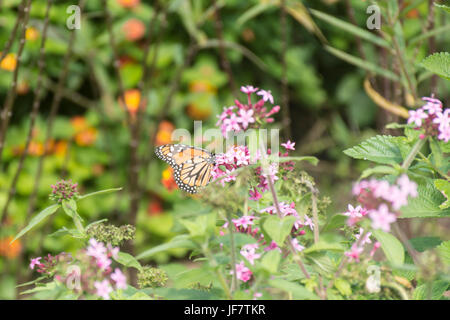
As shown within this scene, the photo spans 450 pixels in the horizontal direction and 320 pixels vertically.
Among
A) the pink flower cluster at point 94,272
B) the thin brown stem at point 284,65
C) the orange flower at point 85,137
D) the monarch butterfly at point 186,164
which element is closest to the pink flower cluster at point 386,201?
the pink flower cluster at point 94,272

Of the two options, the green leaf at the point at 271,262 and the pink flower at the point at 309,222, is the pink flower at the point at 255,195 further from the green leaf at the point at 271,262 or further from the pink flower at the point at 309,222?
the green leaf at the point at 271,262

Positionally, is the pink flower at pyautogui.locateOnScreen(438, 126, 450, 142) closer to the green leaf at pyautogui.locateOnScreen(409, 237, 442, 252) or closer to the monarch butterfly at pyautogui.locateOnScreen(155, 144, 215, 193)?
the green leaf at pyautogui.locateOnScreen(409, 237, 442, 252)

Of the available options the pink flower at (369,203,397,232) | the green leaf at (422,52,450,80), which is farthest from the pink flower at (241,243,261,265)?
the green leaf at (422,52,450,80)

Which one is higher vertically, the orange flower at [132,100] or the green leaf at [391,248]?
the orange flower at [132,100]

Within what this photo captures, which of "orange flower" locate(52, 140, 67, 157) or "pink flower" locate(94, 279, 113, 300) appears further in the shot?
"orange flower" locate(52, 140, 67, 157)

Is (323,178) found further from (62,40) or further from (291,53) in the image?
(62,40)

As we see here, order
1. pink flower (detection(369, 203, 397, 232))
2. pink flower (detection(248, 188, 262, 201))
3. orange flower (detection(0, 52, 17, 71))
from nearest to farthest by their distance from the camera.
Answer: pink flower (detection(369, 203, 397, 232)) < pink flower (detection(248, 188, 262, 201)) < orange flower (detection(0, 52, 17, 71))

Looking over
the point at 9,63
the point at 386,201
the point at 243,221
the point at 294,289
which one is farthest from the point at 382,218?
the point at 9,63
